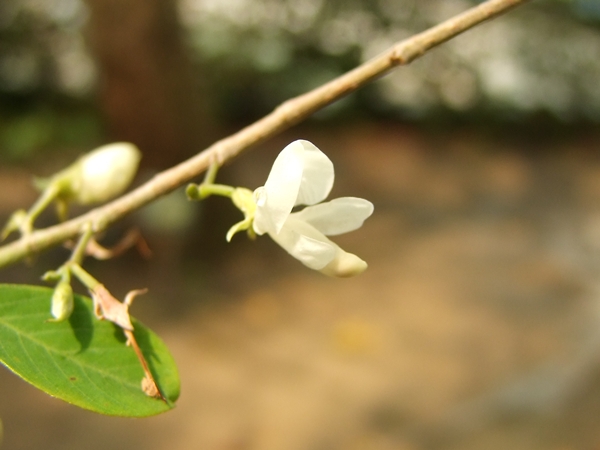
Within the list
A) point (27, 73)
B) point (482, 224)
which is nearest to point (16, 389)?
point (482, 224)

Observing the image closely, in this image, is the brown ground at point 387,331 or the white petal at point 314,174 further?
the brown ground at point 387,331

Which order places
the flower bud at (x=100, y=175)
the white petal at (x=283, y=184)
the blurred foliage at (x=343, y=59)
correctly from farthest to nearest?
the blurred foliage at (x=343, y=59)
the flower bud at (x=100, y=175)
the white petal at (x=283, y=184)

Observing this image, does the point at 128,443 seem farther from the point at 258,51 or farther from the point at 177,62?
the point at 258,51

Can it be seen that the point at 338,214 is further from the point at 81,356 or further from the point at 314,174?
the point at 81,356

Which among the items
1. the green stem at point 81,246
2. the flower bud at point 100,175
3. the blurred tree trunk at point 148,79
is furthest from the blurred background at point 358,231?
the green stem at point 81,246

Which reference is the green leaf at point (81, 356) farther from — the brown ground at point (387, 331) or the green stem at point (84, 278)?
the brown ground at point (387, 331)

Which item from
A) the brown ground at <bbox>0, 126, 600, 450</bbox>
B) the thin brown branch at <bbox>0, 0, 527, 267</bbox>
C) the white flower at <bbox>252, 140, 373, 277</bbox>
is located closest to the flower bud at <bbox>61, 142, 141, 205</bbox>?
the thin brown branch at <bbox>0, 0, 527, 267</bbox>

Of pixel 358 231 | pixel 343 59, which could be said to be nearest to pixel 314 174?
pixel 358 231
